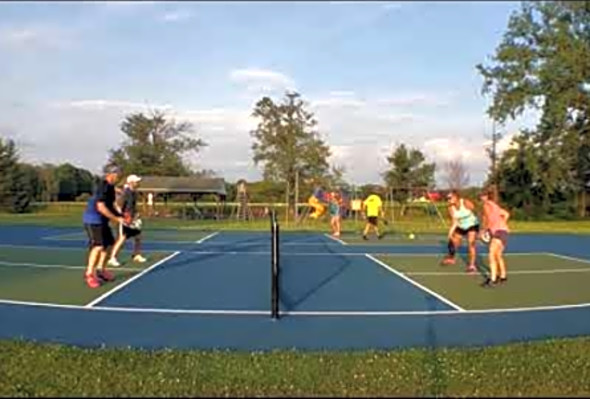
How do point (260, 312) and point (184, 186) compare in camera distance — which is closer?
point (260, 312)

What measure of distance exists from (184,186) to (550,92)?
75.3ft

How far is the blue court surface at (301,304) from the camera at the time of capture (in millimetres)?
9211

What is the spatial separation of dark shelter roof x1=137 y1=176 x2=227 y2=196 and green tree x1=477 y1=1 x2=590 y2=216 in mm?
17765

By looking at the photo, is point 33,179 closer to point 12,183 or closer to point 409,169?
point 12,183

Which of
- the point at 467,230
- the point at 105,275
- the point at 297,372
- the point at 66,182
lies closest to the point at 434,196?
the point at 467,230

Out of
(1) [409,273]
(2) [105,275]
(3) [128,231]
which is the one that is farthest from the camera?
(1) [409,273]

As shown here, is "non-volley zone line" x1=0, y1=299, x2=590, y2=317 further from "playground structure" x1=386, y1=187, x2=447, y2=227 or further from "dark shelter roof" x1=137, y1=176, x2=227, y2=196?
"dark shelter roof" x1=137, y1=176, x2=227, y2=196

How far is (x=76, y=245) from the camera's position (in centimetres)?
2442

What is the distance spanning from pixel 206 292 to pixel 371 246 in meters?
12.5

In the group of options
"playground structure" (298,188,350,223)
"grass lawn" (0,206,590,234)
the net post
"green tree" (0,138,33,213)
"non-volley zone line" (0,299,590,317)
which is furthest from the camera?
"green tree" (0,138,33,213)

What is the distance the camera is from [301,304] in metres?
11.9

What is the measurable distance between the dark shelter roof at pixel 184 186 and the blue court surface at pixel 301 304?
31580mm

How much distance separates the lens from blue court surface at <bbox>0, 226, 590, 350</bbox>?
9.21 metres

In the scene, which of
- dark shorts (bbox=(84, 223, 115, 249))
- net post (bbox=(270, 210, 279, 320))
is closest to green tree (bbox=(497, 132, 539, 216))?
dark shorts (bbox=(84, 223, 115, 249))
